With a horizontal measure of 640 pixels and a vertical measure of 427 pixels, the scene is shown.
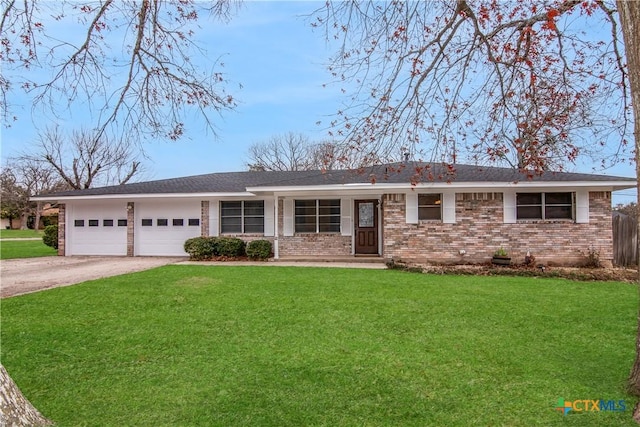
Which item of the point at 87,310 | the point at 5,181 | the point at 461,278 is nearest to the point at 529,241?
the point at 461,278

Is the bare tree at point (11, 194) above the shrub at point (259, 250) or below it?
above

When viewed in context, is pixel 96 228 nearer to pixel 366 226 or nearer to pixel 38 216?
pixel 366 226

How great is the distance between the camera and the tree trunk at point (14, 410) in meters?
2.69

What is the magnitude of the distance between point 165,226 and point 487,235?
12.1m

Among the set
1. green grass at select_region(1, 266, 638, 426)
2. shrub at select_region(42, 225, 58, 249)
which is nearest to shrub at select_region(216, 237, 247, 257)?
green grass at select_region(1, 266, 638, 426)

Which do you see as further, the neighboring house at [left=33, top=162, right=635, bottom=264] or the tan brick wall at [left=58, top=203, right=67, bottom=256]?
the tan brick wall at [left=58, top=203, right=67, bottom=256]

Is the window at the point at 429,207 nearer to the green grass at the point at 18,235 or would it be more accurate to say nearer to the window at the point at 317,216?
the window at the point at 317,216

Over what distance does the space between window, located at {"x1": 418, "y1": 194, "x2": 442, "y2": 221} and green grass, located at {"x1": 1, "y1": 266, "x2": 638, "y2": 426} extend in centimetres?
505

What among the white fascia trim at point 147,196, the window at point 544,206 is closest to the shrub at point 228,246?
the white fascia trim at point 147,196

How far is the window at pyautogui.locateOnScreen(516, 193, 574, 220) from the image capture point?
1269 centimetres

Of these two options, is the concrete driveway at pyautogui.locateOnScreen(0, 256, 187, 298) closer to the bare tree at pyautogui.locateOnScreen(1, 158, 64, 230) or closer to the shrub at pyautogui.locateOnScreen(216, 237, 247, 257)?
the shrub at pyautogui.locateOnScreen(216, 237, 247, 257)

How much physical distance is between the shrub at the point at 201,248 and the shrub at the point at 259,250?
1325mm

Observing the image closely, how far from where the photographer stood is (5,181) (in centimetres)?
3938

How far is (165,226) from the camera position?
1576cm
